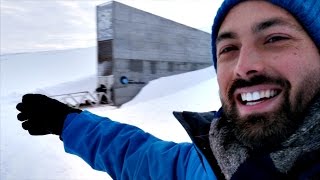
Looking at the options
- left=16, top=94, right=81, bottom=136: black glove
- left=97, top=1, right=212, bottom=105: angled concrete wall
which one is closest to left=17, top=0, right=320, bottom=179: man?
left=16, top=94, right=81, bottom=136: black glove

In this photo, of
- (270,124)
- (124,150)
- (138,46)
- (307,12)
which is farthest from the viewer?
(138,46)

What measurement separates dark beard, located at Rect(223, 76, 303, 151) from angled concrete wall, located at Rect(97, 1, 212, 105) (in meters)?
11.9

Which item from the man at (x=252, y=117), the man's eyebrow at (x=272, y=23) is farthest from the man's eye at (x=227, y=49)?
the man's eyebrow at (x=272, y=23)

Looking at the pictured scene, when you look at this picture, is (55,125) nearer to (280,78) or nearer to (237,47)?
(237,47)

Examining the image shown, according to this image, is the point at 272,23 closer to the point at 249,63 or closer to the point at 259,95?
the point at 249,63

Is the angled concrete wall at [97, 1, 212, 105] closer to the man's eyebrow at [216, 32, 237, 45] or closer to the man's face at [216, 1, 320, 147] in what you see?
the man's eyebrow at [216, 32, 237, 45]

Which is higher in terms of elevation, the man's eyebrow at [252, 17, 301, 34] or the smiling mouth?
the man's eyebrow at [252, 17, 301, 34]

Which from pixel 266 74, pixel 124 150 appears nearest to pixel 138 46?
pixel 124 150

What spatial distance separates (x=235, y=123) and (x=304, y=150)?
0.29 metres

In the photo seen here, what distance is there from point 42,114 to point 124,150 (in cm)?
54

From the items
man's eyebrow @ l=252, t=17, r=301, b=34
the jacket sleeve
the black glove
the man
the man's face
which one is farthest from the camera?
the black glove

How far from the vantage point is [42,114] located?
175cm

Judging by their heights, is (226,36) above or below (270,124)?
above

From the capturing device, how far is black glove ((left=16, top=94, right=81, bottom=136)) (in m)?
1.74
